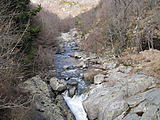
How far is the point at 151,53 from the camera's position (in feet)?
58.5

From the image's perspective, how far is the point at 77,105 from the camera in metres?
12.3

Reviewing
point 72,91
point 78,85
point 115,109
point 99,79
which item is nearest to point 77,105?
point 72,91

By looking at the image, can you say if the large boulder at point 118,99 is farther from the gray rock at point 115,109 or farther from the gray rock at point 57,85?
the gray rock at point 57,85

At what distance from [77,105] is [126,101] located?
402cm

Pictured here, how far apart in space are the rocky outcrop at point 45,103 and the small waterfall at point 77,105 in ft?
1.74

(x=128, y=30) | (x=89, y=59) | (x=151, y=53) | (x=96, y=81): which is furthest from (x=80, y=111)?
(x=128, y=30)

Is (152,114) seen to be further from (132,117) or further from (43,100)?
(43,100)

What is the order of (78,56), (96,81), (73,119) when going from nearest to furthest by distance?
1. (73,119)
2. (96,81)
3. (78,56)

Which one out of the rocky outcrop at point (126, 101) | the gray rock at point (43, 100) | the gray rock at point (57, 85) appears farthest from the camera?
the gray rock at point (57, 85)

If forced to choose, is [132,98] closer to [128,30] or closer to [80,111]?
[80,111]

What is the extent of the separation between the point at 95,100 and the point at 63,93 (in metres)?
3.35

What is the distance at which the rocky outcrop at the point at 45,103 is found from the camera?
1024 cm

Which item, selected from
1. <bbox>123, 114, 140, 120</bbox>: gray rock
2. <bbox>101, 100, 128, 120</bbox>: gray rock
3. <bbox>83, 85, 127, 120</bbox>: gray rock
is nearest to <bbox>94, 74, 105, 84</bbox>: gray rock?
<bbox>83, 85, 127, 120</bbox>: gray rock

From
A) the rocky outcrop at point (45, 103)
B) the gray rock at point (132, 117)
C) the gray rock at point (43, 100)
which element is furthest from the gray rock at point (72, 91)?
the gray rock at point (132, 117)
